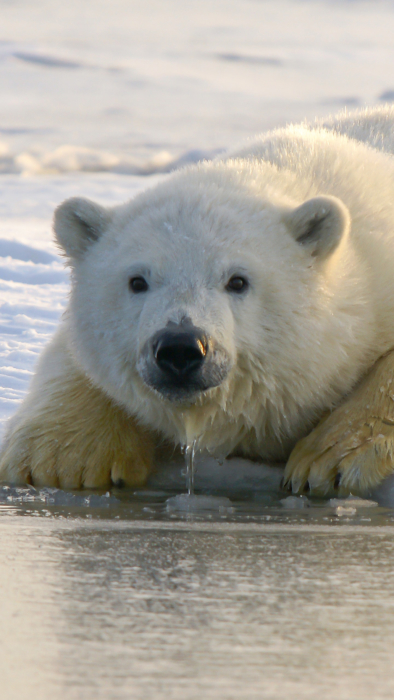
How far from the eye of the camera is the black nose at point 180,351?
9.39ft

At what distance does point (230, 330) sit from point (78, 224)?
0.98m

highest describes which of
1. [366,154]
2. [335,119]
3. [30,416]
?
[335,119]

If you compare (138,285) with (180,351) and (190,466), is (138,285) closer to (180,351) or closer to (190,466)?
(180,351)

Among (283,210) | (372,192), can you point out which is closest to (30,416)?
(283,210)

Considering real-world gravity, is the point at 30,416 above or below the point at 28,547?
above

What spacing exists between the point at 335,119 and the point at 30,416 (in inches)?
109

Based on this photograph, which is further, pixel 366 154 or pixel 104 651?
pixel 366 154

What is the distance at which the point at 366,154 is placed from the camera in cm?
422

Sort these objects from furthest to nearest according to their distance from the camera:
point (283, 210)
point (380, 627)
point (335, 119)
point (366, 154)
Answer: point (335, 119)
point (366, 154)
point (283, 210)
point (380, 627)

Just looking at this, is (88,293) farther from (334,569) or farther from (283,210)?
(334,569)

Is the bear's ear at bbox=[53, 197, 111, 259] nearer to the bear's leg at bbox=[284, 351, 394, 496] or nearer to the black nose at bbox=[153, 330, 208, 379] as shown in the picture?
the black nose at bbox=[153, 330, 208, 379]

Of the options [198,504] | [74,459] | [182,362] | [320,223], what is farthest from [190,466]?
[320,223]

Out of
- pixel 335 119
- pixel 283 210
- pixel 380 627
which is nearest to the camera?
pixel 380 627

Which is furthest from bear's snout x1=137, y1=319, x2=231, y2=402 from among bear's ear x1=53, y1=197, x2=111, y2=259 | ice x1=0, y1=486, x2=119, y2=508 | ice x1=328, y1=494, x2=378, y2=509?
bear's ear x1=53, y1=197, x2=111, y2=259
